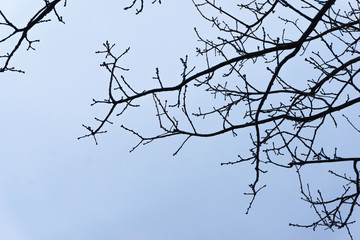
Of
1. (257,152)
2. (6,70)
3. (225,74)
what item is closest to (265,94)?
(257,152)

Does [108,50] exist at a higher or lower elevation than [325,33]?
lower

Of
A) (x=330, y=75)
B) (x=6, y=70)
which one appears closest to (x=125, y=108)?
(x=6, y=70)

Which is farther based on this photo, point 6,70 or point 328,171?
point 328,171

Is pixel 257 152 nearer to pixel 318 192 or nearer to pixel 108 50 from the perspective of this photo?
pixel 318 192

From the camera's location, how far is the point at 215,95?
15.1ft

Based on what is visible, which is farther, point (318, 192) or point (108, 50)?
point (318, 192)

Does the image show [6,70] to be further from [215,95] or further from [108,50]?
[215,95]

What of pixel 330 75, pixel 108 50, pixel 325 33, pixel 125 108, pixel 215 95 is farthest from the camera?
pixel 215 95

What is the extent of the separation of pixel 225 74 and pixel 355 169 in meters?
1.63

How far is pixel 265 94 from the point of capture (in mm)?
3607

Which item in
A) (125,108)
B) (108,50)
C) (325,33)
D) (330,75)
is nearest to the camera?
(108,50)

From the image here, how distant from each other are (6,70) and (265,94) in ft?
7.57

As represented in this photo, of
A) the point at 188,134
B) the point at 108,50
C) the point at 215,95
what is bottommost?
the point at 188,134

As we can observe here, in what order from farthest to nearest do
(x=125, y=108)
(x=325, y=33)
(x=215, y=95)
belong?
(x=215, y=95) < (x=325, y=33) < (x=125, y=108)
